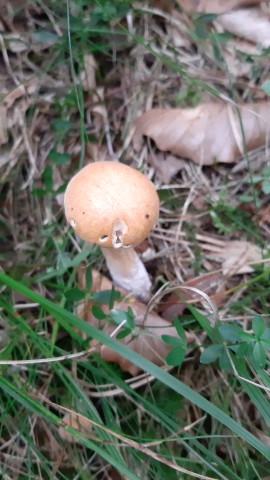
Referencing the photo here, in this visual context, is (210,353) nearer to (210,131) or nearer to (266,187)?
(266,187)

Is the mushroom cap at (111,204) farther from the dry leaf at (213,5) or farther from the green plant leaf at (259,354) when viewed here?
the dry leaf at (213,5)

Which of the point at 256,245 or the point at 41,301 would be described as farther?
the point at 256,245

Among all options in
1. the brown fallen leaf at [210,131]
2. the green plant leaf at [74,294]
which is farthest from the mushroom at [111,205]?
the brown fallen leaf at [210,131]

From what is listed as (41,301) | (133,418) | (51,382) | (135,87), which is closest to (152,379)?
(133,418)

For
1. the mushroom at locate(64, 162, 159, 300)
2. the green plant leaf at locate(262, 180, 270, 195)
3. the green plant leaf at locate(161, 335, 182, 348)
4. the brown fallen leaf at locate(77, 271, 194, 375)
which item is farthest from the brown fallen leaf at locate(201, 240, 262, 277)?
the mushroom at locate(64, 162, 159, 300)

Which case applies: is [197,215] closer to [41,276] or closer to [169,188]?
[169,188]

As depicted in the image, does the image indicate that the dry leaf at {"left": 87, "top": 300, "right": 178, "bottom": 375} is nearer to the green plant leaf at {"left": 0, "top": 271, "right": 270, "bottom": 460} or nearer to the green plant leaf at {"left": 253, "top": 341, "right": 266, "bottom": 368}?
the green plant leaf at {"left": 0, "top": 271, "right": 270, "bottom": 460}
